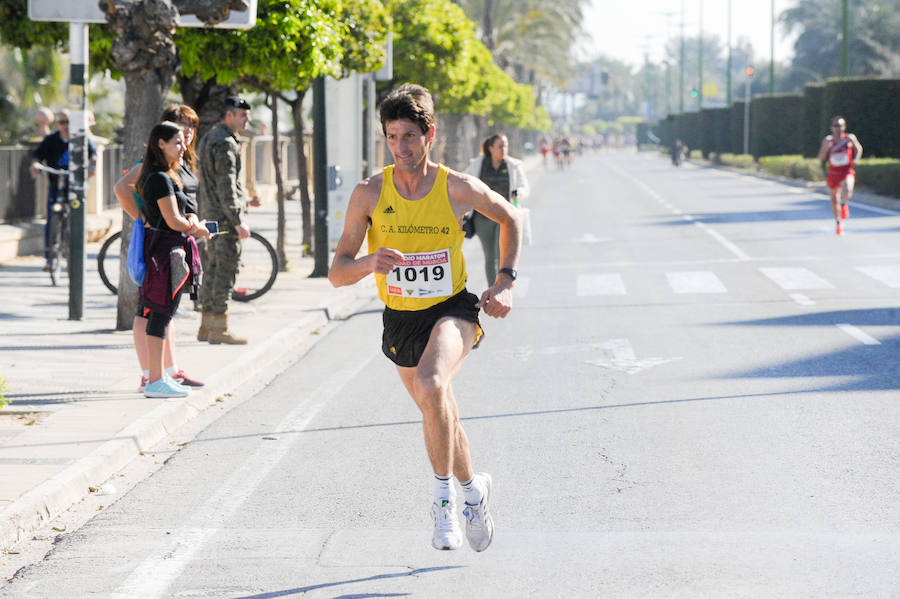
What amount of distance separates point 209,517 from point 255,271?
12634mm

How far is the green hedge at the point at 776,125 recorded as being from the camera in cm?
6444

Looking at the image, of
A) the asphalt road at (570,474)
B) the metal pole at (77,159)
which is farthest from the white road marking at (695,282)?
the metal pole at (77,159)

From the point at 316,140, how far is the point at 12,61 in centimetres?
2387

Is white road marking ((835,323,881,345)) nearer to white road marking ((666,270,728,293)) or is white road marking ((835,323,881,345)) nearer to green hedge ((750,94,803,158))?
white road marking ((666,270,728,293))

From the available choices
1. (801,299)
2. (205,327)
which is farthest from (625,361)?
(801,299)

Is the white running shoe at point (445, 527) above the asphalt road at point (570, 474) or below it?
above

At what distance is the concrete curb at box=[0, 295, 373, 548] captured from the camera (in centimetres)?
651

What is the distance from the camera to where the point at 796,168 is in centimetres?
5250

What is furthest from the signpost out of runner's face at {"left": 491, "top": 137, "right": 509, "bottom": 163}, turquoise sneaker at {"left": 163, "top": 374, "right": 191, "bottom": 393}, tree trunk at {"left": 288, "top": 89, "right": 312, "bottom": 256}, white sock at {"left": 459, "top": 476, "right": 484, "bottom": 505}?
white sock at {"left": 459, "top": 476, "right": 484, "bottom": 505}

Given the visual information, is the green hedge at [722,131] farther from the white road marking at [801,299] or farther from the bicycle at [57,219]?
the bicycle at [57,219]

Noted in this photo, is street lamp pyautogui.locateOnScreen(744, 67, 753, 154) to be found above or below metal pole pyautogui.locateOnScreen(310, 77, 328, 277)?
above

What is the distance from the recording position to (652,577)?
217 inches

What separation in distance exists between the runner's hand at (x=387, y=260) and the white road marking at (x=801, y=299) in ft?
33.9

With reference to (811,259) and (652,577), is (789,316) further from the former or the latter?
(652,577)
